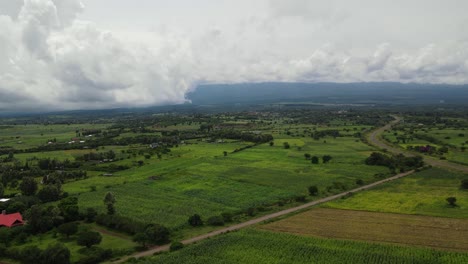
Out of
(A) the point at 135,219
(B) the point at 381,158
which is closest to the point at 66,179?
(A) the point at 135,219

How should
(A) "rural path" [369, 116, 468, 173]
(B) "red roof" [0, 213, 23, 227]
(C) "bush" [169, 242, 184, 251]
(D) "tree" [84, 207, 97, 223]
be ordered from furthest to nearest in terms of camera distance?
(A) "rural path" [369, 116, 468, 173] → (D) "tree" [84, 207, 97, 223] → (B) "red roof" [0, 213, 23, 227] → (C) "bush" [169, 242, 184, 251]

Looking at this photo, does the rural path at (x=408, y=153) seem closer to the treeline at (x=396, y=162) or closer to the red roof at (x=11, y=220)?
the treeline at (x=396, y=162)

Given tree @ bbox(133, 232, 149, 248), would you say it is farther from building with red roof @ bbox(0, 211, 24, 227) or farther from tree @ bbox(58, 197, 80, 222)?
building with red roof @ bbox(0, 211, 24, 227)

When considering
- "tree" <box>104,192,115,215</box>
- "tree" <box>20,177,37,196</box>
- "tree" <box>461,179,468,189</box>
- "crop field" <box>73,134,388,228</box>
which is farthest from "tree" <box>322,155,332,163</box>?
"tree" <box>20,177,37,196</box>

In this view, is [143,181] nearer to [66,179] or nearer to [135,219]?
[66,179]

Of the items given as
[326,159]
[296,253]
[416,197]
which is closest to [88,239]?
[296,253]

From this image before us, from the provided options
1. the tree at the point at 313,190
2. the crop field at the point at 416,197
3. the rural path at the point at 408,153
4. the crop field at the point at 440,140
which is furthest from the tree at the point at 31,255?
the crop field at the point at 440,140
